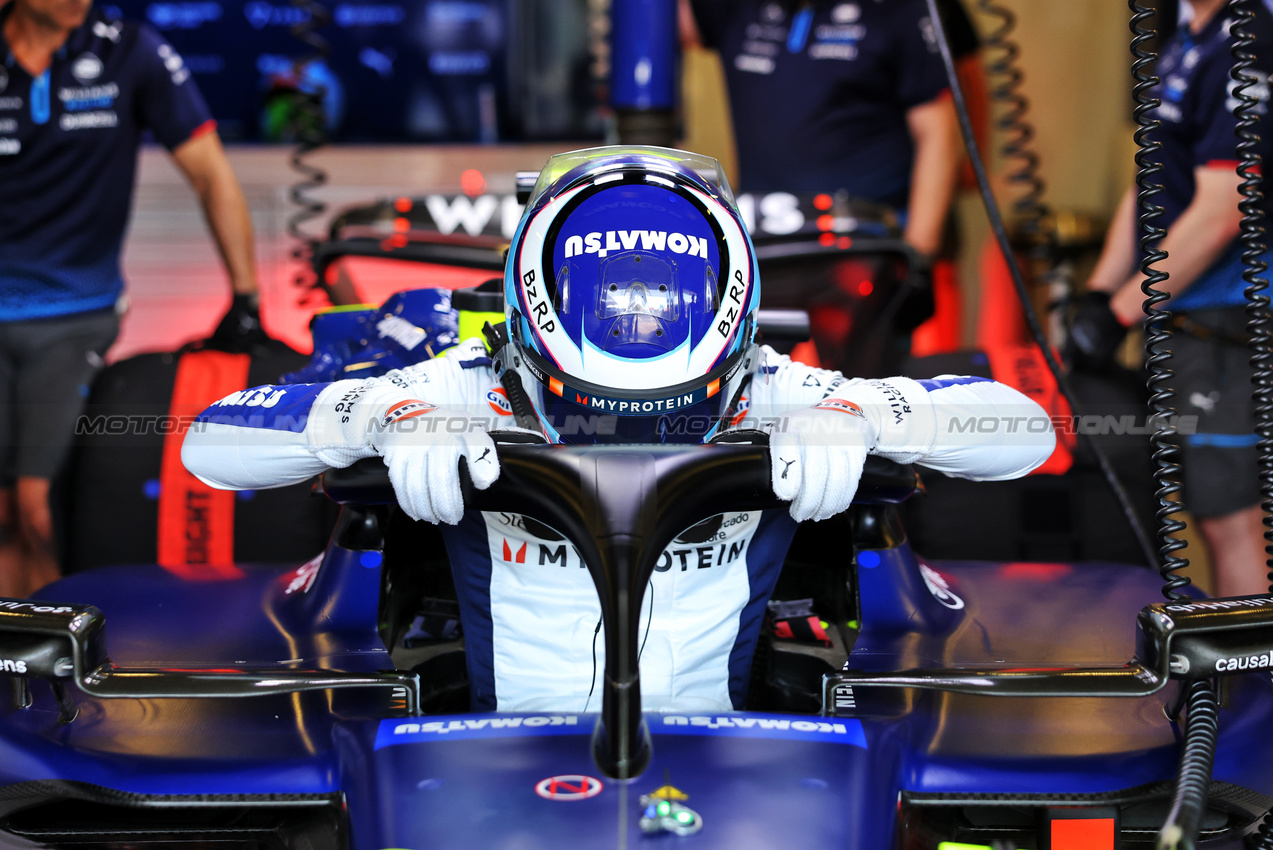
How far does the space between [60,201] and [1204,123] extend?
242 cm

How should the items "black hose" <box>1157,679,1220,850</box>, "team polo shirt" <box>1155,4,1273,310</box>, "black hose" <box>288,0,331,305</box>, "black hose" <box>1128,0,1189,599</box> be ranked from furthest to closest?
"black hose" <box>288,0,331,305</box> < "team polo shirt" <box>1155,4,1273,310</box> < "black hose" <box>1128,0,1189,599</box> < "black hose" <box>1157,679,1220,850</box>

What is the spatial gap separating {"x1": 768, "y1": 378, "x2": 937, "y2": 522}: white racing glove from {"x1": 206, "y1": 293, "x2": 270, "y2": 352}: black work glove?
1.45 m

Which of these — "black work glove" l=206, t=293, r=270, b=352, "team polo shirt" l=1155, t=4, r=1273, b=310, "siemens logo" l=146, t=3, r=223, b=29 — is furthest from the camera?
"siemens logo" l=146, t=3, r=223, b=29

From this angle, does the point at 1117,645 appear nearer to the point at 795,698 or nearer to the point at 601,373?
the point at 795,698

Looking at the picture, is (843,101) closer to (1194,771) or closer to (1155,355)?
(1155,355)

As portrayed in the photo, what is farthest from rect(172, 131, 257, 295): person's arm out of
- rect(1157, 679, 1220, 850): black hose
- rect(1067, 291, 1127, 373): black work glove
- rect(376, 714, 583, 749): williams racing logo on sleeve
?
rect(1157, 679, 1220, 850): black hose

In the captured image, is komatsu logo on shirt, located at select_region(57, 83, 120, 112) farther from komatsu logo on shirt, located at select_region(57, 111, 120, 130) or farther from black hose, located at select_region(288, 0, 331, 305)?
black hose, located at select_region(288, 0, 331, 305)

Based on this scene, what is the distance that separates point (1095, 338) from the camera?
224 cm

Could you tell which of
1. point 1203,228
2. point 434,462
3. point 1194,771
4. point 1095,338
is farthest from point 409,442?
point 1203,228

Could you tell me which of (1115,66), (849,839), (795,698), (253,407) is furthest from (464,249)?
(1115,66)

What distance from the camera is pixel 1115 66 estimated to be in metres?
4.56

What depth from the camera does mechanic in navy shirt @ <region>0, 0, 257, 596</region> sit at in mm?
2465

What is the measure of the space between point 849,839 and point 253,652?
25.7 inches

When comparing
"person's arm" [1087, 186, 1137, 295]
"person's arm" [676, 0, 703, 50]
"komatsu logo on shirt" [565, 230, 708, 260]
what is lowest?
"komatsu logo on shirt" [565, 230, 708, 260]
